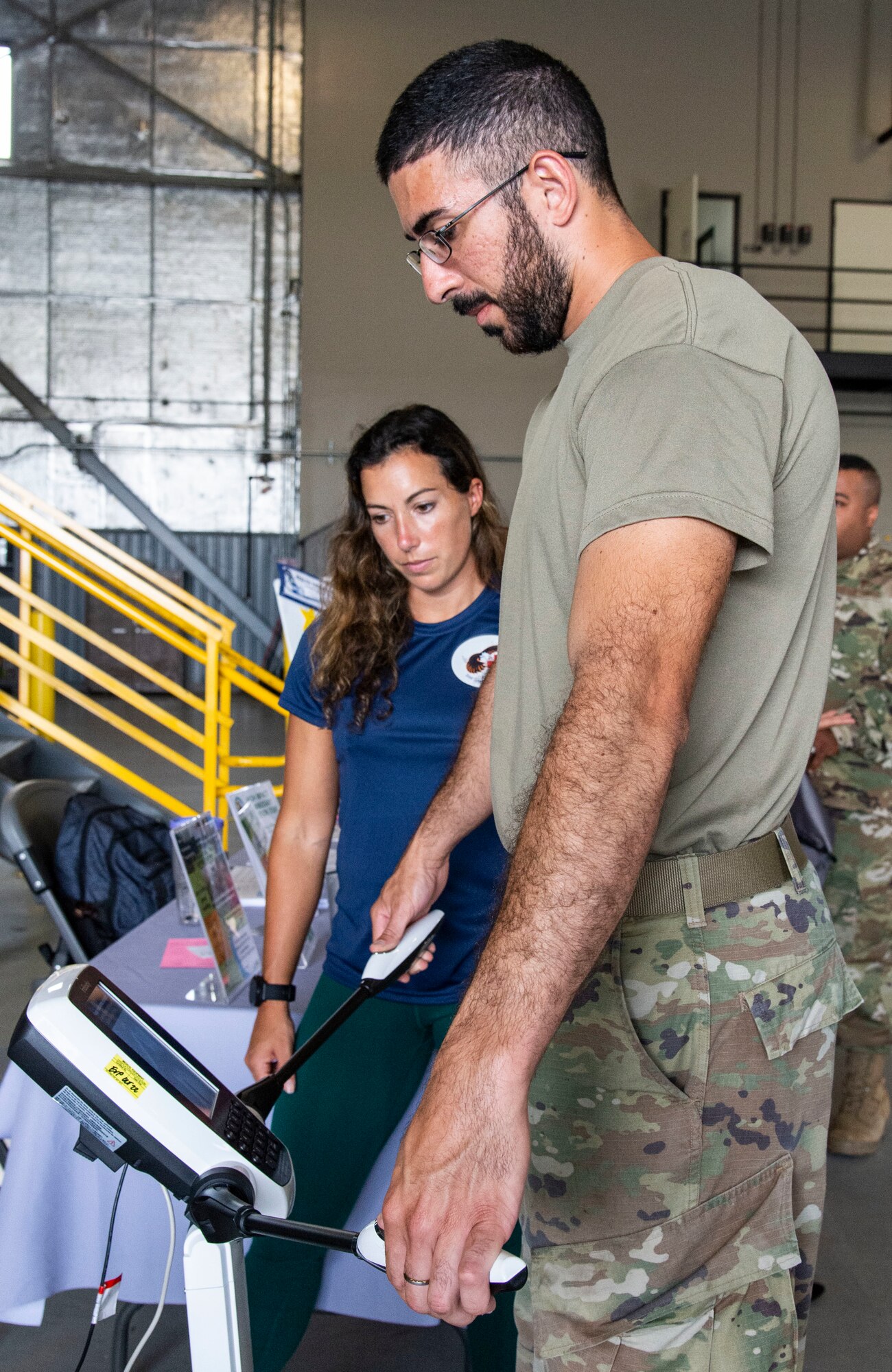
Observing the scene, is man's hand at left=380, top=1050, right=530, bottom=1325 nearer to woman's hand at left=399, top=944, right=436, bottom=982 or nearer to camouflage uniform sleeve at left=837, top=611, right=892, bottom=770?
woman's hand at left=399, top=944, right=436, bottom=982

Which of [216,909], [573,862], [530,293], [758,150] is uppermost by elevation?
[758,150]

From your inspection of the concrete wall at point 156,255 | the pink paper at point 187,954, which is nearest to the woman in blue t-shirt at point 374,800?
the pink paper at point 187,954

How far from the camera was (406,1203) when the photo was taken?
0.75 meters

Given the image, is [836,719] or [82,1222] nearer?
[82,1222]

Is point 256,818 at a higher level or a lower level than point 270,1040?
higher

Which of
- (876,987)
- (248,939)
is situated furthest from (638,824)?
(876,987)

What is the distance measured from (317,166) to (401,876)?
1129cm

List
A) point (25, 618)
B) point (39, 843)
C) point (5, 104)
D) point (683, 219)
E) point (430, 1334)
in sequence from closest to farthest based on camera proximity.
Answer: point (430, 1334) → point (39, 843) → point (25, 618) → point (683, 219) → point (5, 104)

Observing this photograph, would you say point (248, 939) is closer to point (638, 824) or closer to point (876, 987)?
point (638, 824)

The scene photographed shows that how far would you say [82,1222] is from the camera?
178 centimetres

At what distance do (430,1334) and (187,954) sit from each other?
907mm

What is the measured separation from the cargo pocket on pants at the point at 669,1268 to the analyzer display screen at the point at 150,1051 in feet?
1.40

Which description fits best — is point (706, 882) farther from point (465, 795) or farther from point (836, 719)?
point (836, 719)

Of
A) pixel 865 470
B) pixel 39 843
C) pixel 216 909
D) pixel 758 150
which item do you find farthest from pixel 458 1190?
pixel 758 150
